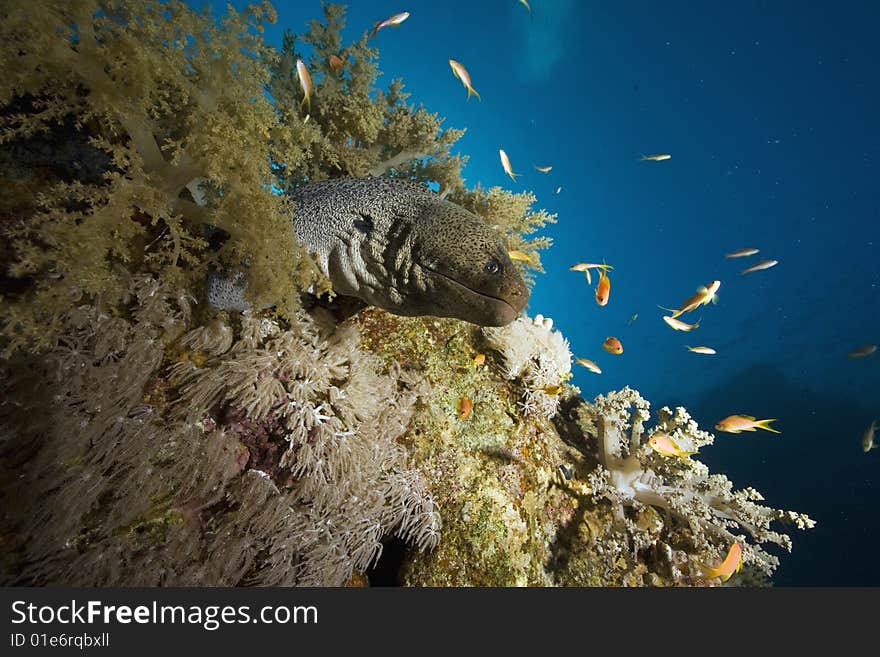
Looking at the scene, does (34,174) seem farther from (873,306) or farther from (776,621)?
(873,306)

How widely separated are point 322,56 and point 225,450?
13.7 ft

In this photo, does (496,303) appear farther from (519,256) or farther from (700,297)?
(700,297)

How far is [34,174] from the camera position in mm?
2109

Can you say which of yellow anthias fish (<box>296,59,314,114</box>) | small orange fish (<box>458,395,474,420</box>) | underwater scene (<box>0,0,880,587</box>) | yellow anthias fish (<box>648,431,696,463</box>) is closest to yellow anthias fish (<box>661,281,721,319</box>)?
underwater scene (<box>0,0,880,587</box>)

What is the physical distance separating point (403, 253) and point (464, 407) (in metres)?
1.56

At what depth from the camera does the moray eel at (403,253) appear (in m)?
2.22

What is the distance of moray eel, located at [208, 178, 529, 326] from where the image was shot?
7.29 feet

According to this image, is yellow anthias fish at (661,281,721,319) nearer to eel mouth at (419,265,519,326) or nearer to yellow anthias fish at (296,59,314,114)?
eel mouth at (419,265,519,326)

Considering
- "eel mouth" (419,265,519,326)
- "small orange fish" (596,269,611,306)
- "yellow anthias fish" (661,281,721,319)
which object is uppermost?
"yellow anthias fish" (661,281,721,319)

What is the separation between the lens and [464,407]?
3.26 metres

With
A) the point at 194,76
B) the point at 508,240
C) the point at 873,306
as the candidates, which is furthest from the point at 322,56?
the point at 873,306

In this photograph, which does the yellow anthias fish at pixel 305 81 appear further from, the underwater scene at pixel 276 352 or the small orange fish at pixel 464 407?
the small orange fish at pixel 464 407

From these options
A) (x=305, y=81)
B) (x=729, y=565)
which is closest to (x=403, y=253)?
(x=305, y=81)

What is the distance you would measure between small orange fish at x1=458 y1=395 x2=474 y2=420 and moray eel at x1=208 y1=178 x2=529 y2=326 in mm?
1117
